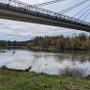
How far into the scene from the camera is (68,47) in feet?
312

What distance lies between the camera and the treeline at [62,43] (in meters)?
91.2

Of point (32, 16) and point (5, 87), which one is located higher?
point (32, 16)

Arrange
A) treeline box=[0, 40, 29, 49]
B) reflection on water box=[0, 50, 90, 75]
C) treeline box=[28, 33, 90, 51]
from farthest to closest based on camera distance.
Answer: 1. treeline box=[0, 40, 29, 49]
2. treeline box=[28, 33, 90, 51]
3. reflection on water box=[0, 50, 90, 75]

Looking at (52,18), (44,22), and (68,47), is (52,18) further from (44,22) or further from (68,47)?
(68,47)

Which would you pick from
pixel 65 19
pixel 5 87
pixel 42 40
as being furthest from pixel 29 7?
pixel 42 40

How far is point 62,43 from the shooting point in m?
98.9

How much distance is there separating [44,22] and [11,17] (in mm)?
8315

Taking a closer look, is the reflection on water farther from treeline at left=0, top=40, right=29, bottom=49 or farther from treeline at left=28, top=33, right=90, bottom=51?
treeline at left=0, top=40, right=29, bottom=49

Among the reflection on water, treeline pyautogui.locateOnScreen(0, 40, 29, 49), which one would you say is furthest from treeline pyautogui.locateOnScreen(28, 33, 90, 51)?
the reflection on water

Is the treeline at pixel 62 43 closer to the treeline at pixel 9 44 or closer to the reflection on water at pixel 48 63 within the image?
the treeline at pixel 9 44

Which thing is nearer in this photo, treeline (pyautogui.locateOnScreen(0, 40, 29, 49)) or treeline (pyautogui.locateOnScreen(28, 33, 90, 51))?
treeline (pyautogui.locateOnScreen(28, 33, 90, 51))

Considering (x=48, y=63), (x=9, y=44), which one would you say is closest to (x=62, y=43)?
(x=9, y=44)

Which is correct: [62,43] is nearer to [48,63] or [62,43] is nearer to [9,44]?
[9,44]

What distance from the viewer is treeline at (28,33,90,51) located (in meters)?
91.2
